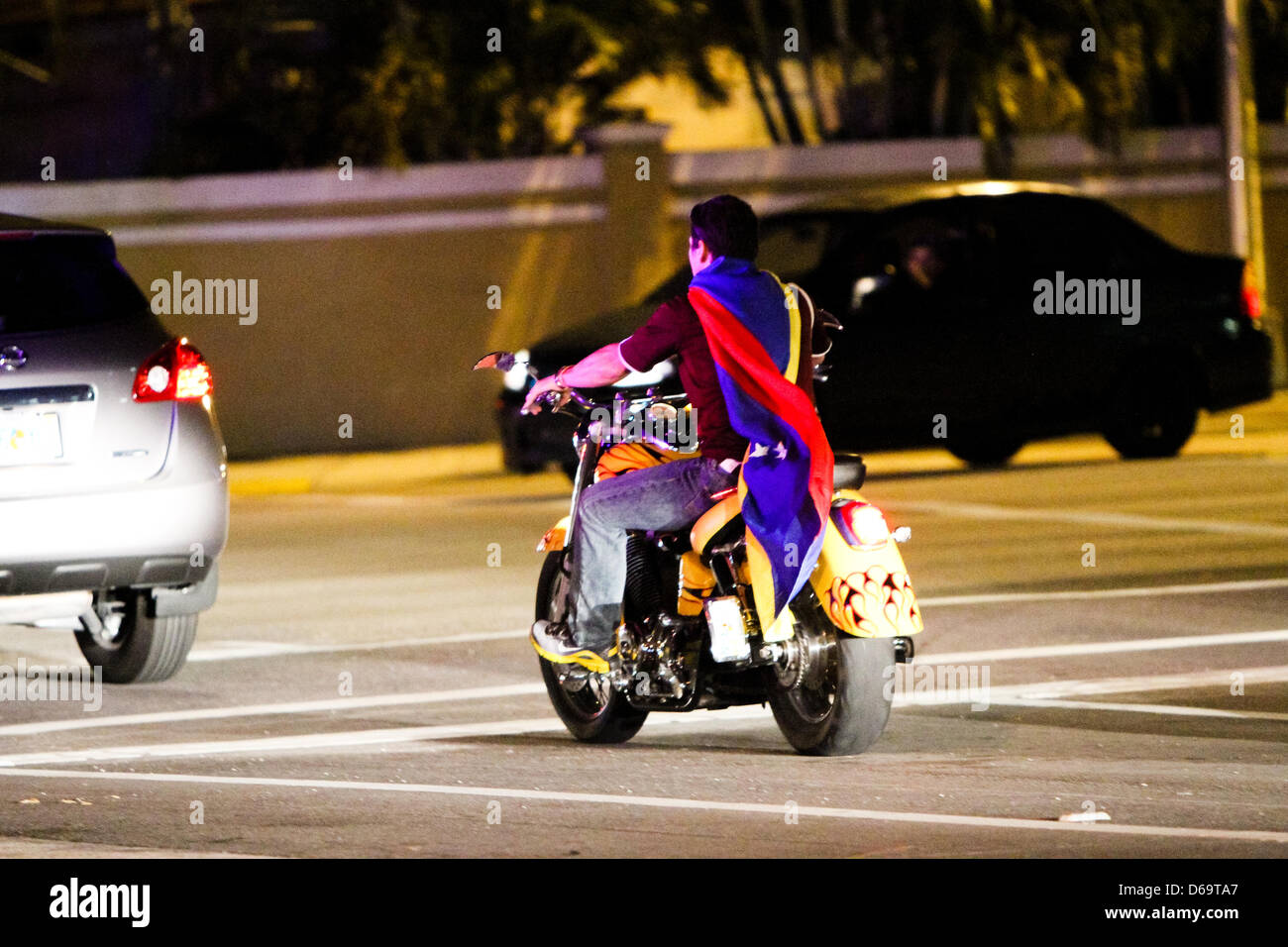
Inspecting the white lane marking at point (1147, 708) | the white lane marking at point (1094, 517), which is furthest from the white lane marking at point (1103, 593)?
the white lane marking at point (1147, 708)

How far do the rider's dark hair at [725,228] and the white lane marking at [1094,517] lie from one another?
653cm

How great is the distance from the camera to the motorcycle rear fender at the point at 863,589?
302 inches

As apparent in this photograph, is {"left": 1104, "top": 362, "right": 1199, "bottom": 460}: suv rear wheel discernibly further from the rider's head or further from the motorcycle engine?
the rider's head

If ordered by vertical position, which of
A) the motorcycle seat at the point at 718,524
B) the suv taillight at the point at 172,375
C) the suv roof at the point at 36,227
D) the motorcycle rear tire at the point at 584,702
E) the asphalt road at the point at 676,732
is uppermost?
the suv roof at the point at 36,227

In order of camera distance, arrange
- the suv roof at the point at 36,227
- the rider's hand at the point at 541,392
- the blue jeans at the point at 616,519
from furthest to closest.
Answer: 1. the suv roof at the point at 36,227
2. the rider's hand at the point at 541,392
3. the blue jeans at the point at 616,519

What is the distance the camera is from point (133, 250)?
21547 mm

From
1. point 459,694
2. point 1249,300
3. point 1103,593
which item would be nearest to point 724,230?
point 459,694

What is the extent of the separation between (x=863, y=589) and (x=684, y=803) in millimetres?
909

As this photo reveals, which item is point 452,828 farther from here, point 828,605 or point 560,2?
point 560,2

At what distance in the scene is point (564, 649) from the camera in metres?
8.25

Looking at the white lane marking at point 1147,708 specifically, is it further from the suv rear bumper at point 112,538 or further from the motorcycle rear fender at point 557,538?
the suv rear bumper at point 112,538

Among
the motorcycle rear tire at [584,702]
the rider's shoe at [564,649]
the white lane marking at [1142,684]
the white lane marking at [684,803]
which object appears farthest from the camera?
the white lane marking at [1142,684]

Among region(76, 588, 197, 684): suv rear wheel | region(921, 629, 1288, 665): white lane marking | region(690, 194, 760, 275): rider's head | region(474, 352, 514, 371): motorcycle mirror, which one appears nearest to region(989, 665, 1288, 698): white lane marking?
region(921, 629, 1288, 665): white lane marking

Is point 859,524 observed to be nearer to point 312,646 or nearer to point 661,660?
point 661,660
